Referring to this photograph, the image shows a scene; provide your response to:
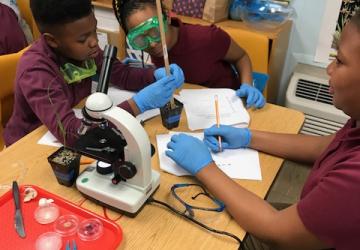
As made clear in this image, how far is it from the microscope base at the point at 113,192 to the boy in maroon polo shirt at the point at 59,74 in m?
0.21

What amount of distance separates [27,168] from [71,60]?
49 cm

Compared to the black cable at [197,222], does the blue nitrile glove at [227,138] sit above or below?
above

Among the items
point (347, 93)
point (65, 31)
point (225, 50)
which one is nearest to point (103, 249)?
point (347, 93)

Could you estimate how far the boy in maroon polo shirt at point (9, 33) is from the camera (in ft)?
6.37

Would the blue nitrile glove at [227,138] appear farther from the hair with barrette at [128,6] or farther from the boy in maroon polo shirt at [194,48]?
the hair with barrette at [128,6]

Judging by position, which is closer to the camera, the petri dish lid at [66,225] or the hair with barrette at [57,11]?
the petri dish lid at [66,225]

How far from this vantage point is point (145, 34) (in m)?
1.43

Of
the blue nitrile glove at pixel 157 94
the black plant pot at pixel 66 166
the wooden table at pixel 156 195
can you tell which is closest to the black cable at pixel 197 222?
the wooden table at pixel 156 195

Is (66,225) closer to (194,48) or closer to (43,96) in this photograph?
(43,96)

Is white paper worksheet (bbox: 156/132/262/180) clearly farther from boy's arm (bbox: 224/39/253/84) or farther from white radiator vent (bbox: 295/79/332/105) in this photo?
white radiator vent (bbox: 295/79/332/105)

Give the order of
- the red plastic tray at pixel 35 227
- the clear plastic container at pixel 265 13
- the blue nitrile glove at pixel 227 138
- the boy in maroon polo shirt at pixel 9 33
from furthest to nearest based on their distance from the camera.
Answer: the clear plastic container at pixel 265 13 < the boy in maroon polo shirt at pixel 9 33 < the blue nitrile glove at pixel 227 138 < the red plastic tray at pixel 35 227

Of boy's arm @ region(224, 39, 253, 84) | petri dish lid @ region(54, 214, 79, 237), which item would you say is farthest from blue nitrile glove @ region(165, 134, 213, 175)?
boy's arm @ region(224, 39, 253, 84)

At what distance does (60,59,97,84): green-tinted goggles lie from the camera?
1.33 meters

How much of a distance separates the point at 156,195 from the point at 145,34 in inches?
29.2
